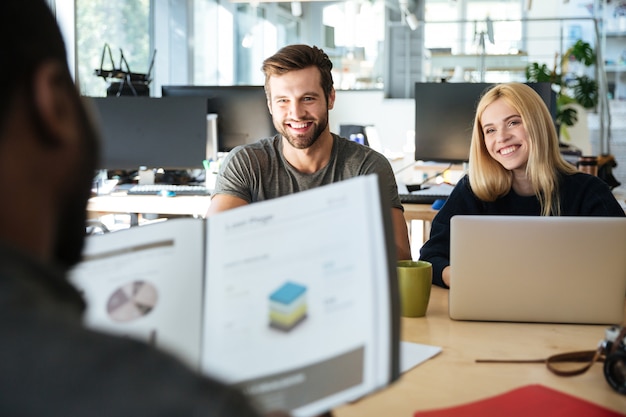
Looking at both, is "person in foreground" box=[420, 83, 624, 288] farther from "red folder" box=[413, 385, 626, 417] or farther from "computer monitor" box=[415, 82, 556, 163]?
"computer monitor" box=[415, 82, 556, 163]

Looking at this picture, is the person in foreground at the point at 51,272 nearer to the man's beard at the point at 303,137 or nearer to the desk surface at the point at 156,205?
the man's beard at the point at 303,137

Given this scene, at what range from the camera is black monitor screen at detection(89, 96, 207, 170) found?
369 centimetres

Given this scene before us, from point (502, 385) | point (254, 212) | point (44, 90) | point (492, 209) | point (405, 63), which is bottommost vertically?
point (502, 385)

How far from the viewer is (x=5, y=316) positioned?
0.38 meters

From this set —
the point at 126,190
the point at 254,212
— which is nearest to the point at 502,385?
the point at 254,212

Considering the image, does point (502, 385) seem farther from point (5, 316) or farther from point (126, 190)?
point (126, 190)

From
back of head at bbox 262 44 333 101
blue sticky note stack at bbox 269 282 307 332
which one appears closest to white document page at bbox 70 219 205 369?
blue sticky note stack at bbox 269 282 307 332

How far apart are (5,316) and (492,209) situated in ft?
6.19

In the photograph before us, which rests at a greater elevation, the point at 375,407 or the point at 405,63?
the point at 405,63

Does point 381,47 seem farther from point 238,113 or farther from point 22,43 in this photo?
point 22,43

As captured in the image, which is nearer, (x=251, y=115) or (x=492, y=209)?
(x=492, y=209)

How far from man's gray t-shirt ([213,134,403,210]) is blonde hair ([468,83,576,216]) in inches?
12.6

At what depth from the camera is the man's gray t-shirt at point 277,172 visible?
7.80 feet

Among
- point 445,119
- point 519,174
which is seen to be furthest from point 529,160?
point 445,119
